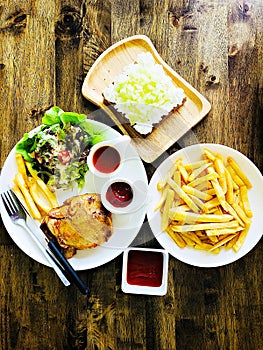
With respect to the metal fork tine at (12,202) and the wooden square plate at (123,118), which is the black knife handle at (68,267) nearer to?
the metal fork tine at (12,202)

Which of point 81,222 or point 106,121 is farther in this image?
point 106,121

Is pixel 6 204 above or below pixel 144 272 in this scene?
above

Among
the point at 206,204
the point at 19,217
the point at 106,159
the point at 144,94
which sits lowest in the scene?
the point at 19,217

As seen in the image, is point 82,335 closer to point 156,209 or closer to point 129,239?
point 129,239

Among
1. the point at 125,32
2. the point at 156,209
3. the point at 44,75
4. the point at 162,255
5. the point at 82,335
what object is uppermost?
the point at 125,32

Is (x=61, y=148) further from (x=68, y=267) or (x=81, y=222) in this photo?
(x=68, y=267)

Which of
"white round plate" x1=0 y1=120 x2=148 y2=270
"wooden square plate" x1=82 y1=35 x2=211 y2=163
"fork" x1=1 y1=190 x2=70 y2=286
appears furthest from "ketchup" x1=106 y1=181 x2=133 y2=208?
"fork" x1=1 y1=190 x2=70 y2=286

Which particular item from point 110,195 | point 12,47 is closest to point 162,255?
point 110,195

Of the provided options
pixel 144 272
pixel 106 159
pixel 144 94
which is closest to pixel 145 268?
pixel 144 272
